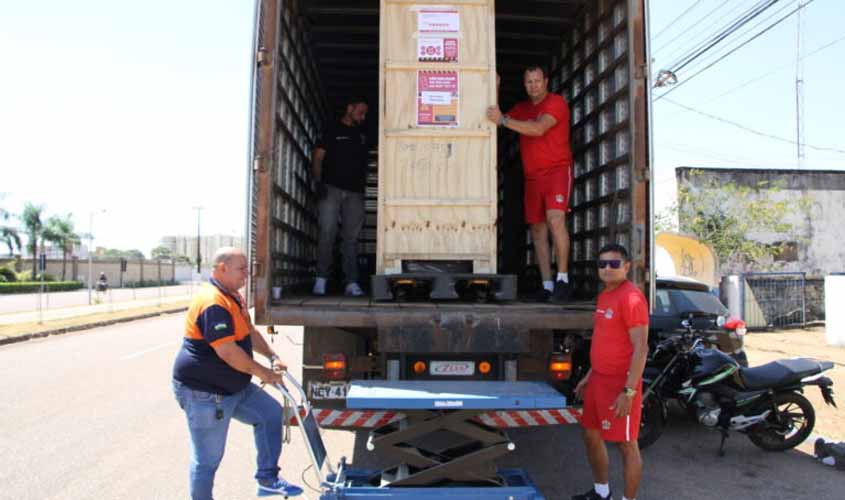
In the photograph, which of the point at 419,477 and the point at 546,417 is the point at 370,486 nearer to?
the point at 419,477

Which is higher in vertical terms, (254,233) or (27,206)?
(27,206)

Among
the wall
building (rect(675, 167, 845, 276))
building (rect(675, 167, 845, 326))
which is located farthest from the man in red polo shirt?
the wall

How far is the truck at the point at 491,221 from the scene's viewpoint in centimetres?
405

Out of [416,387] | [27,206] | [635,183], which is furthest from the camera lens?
[27,206]

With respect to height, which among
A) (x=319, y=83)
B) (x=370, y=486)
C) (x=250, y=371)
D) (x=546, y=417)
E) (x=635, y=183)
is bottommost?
(x=370, y=486)

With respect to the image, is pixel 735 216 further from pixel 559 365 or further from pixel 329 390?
pixel 329 390

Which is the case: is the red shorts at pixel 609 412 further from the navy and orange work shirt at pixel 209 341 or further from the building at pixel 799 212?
the building at pixel 799 212

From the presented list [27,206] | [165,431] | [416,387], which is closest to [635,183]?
[416,387]

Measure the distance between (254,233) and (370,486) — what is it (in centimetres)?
183

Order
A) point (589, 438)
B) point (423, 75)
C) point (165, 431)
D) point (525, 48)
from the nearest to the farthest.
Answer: point (589, 438)
point (423, 75)
point (165, 431)
point (525, 48)

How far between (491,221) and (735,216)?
20.3 metres

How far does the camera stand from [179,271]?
82250 millimetres

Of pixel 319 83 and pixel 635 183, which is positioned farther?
pixel 319 83

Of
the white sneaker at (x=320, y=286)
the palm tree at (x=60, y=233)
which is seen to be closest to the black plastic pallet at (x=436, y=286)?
the white sneaker at (x=320, y=286)
